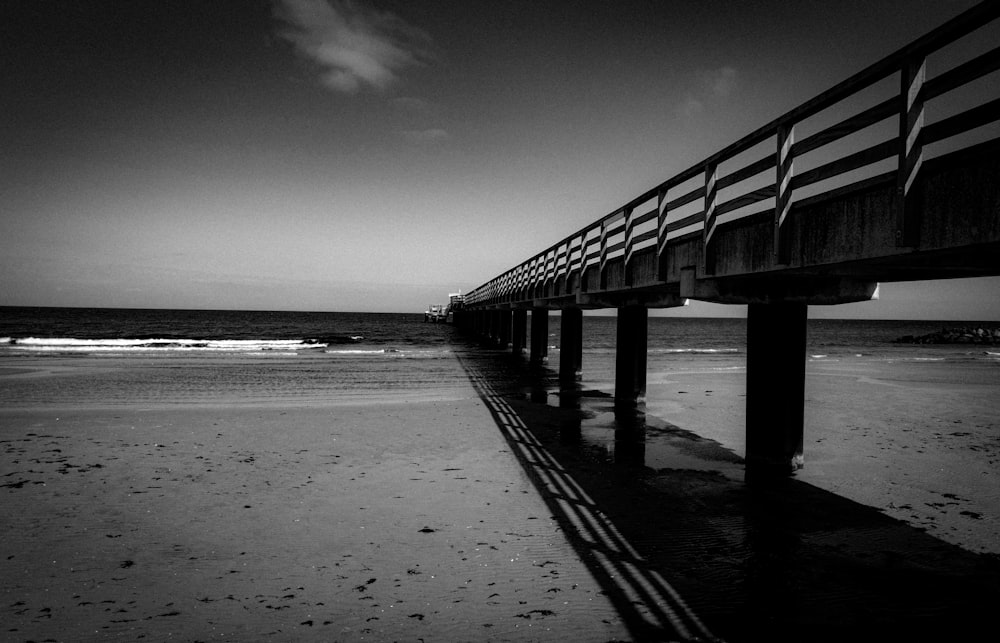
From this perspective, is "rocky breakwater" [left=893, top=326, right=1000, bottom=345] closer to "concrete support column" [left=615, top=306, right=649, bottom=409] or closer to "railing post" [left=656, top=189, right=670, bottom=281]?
"concrete support column" [left=615, top=306, right=649, bottom=409]

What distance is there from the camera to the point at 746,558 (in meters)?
5.18

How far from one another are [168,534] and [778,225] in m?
6.35

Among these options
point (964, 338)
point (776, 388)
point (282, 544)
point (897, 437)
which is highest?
point (964, 338)

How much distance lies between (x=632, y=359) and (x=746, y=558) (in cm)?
919

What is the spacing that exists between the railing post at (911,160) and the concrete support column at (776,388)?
3700 mm

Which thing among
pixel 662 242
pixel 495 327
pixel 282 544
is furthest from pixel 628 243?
pixel 495 327

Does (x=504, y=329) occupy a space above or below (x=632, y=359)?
above

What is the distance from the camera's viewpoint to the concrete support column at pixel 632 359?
1416 cm

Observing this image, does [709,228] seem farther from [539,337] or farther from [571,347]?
[539,337]

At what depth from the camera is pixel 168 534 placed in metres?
5.75

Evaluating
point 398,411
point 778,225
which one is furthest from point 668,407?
point 778,225

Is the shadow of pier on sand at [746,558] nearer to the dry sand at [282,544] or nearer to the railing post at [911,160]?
the dry sand at [282,544]

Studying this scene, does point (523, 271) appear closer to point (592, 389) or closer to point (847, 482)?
point (592, 389)

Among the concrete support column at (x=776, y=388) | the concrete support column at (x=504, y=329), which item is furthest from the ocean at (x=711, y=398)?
the concrete support column at (x=504, y=329)
